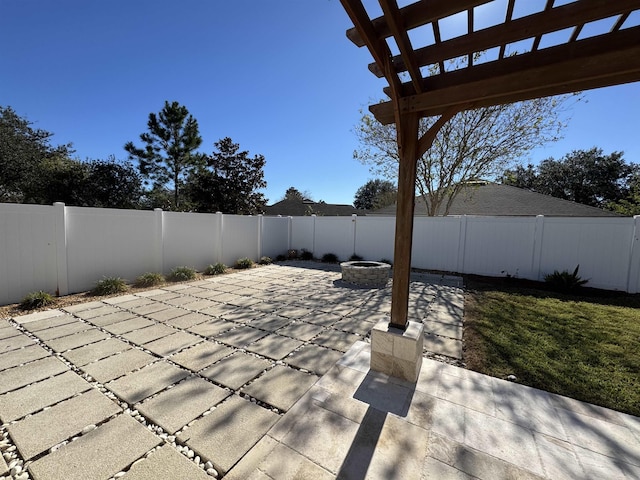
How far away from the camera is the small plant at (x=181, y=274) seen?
6801 mm

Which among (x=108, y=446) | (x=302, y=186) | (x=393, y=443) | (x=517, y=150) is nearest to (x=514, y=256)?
(x=517, y=150)

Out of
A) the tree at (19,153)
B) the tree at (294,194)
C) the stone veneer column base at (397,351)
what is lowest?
the stone veneer column base at (397,351)

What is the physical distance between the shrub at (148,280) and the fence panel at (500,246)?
8.69 m

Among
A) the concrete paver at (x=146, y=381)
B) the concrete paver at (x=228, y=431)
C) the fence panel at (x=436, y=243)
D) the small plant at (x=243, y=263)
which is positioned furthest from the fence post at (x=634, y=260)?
the small plant at (x=243, y=263)

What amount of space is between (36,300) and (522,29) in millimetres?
7467

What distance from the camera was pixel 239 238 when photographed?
9.15 m

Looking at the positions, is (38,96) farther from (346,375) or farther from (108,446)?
(346,375)

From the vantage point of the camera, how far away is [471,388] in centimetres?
240

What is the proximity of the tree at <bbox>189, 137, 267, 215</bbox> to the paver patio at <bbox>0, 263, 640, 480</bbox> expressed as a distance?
12507mm

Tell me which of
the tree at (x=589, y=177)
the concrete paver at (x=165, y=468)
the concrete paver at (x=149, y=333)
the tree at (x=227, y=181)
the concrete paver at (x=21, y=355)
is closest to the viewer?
the concrete paver at (x=165, y=468)

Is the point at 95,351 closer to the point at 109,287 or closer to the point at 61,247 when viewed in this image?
the point at 109,287

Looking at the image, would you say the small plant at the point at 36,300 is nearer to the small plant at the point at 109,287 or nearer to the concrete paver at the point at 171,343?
the small plant at the point at 109,287

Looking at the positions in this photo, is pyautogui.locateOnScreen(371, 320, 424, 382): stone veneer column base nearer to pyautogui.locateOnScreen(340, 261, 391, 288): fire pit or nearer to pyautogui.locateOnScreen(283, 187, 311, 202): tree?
pyautogui.locateOnScreen(340, 261, 391, 288): fire pit

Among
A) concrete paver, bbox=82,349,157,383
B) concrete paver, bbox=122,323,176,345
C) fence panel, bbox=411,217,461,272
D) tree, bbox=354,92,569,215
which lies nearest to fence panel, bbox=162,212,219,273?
concrete paver, bbox=122,323,176,345
